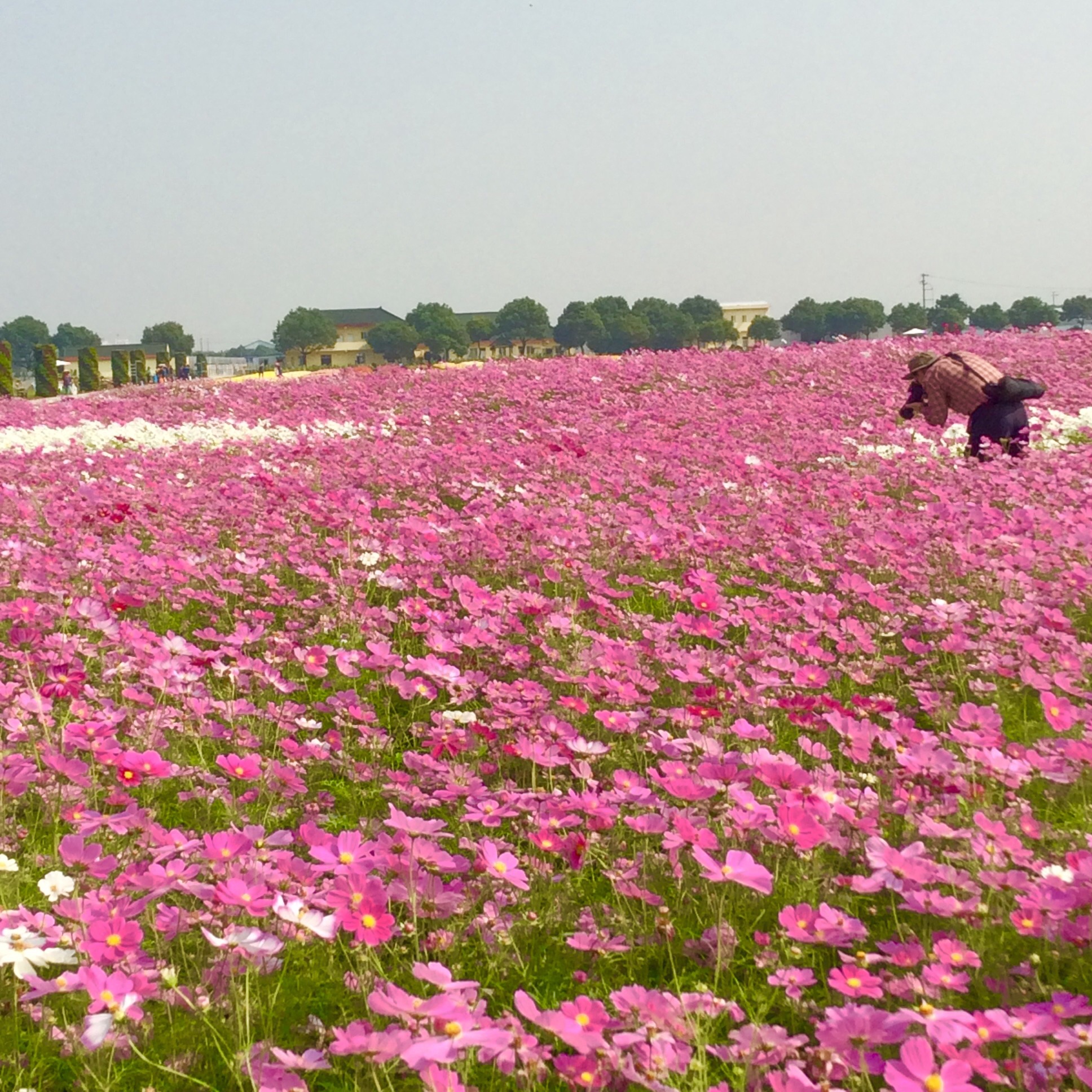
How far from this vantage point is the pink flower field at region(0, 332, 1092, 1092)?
Result: 1.91m

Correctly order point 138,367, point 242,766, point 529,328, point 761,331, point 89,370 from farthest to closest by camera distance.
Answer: point 529,328 < point 761,331 < point 138,367 < point 89,370 < point 242,766

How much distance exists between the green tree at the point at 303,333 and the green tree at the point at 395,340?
22.5 ft

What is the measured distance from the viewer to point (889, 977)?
6.84ft

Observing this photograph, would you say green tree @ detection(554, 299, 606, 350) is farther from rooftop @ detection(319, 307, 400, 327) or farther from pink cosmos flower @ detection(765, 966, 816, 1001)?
pink cosmos flower @ detection(765, 966, 816, 1001)

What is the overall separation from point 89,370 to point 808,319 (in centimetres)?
7761

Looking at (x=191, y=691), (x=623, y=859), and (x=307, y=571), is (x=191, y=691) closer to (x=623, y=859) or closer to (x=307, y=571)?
(x=307, y=571)

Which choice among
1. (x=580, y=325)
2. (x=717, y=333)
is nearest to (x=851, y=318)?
(x=717, y=333)

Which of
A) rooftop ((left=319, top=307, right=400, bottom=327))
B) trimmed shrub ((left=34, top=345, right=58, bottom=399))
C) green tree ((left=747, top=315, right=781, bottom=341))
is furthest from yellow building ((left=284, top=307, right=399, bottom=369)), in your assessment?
trimmed shrub ((left=34, top=345, right=58, bottom=399))

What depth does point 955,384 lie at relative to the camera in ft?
29.7

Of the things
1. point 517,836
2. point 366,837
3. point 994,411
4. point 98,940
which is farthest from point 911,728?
point 994,411

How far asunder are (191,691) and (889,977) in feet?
8.76

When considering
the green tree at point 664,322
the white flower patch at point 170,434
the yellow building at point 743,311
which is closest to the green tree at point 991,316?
the green tree at point 664,322

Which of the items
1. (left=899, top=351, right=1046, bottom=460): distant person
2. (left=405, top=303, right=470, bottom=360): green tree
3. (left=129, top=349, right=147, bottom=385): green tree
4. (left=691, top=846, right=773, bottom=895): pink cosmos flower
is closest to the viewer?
(left=691, top=846, right=773, bottom=895): pink cosmos flower

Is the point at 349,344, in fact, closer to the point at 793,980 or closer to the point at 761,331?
the point at 761,331
